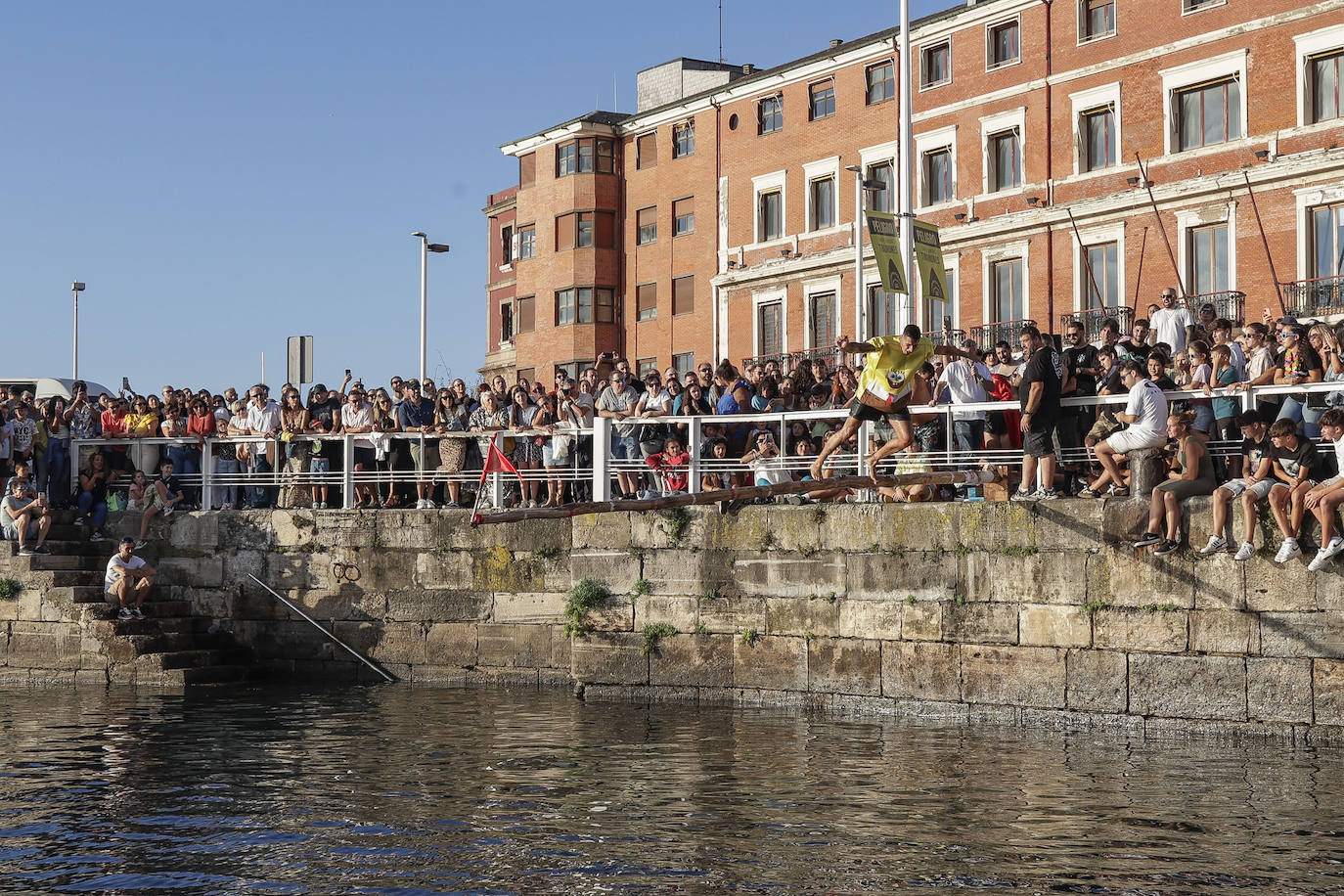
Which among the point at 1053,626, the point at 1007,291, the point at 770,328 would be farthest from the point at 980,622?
the point at 770,328

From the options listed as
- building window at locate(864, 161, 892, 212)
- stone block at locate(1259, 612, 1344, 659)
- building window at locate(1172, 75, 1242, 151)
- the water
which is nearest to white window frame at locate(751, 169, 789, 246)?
building window at locate(864, 161, 892, 212)

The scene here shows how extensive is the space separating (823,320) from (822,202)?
3.30 m

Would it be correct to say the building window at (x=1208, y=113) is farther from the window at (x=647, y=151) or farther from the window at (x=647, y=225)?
the window at (x=647, y=151)

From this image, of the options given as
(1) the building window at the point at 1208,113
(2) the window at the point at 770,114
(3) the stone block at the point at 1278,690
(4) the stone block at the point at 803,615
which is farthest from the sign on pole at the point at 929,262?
(2) the window at the point at 770,114

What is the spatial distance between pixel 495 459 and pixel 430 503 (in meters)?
1.57

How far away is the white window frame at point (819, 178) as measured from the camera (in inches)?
1670

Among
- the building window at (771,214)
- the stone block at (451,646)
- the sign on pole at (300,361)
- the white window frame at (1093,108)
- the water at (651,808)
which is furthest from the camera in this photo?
the building window at (771,214)

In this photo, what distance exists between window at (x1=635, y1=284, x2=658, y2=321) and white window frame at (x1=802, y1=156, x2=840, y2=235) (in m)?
7.17

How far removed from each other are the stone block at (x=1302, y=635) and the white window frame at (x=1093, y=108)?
80.5 ft

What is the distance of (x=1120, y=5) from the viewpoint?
35.2 meters

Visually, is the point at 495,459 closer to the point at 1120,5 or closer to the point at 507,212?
the point at 1120,5

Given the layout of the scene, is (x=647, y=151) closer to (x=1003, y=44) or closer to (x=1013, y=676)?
(x=1003, y=44)

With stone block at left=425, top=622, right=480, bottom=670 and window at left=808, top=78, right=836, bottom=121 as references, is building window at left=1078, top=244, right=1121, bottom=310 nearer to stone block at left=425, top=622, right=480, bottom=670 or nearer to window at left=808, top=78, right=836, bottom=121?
window at left=808, top=78, right=836, bottom=121

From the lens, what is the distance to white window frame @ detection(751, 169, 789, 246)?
145 feet
